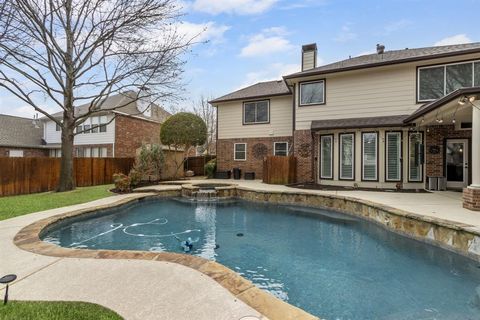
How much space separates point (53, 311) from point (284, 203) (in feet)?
27.6

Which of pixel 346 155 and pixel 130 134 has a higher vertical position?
pixel 130 134

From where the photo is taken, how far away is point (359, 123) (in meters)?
11.1

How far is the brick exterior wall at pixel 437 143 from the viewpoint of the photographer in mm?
10414

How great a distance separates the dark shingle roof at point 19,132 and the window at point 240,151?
1937 centimetres

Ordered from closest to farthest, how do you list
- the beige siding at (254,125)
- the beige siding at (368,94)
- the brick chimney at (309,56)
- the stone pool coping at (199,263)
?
the stone pool coping at (199,263), the beige siding at (368,94), the brick chimney at (309,56), the beige siding at (254,125)

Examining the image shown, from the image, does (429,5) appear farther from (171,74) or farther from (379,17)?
(171,74)

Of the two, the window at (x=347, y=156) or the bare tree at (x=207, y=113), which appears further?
the bare tree at (x=207, y=113)

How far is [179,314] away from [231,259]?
8.88 feet

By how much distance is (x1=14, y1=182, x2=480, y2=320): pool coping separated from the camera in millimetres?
2672

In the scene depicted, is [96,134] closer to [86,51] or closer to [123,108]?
[123,108]

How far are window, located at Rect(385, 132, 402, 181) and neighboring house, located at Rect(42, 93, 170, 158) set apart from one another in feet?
51.8

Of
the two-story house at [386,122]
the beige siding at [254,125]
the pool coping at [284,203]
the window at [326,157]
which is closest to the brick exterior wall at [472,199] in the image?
the pool coping at [284,203]

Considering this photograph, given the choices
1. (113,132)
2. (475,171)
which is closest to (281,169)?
(475,171)

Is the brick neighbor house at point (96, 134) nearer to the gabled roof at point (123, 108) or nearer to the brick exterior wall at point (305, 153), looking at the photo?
the gabled roof at point (123, 108)
